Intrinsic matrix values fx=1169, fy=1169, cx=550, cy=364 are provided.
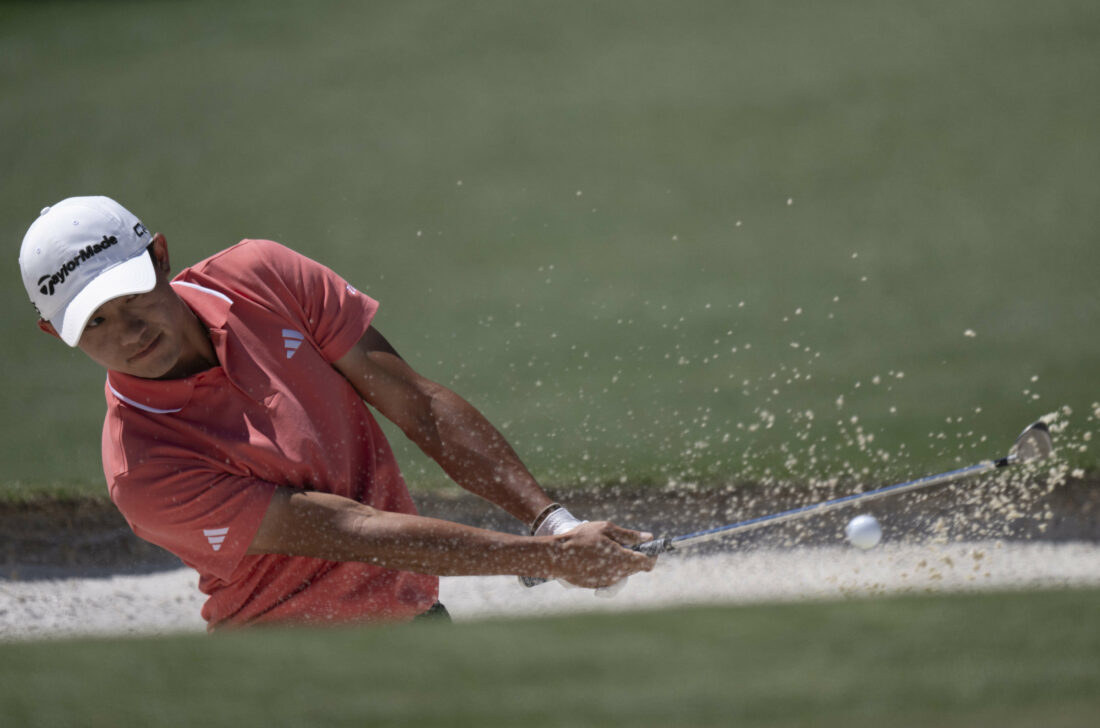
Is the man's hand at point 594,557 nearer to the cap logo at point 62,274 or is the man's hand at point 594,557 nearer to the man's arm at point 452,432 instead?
the man's arm at point 452,432

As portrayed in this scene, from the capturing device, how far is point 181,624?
12.7 feet

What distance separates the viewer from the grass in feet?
5.76

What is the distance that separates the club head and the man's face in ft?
5.94

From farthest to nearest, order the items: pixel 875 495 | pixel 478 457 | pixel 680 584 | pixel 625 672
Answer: pixel 680 584, pixel 478 457, pixel 875 495, pixel 625 672

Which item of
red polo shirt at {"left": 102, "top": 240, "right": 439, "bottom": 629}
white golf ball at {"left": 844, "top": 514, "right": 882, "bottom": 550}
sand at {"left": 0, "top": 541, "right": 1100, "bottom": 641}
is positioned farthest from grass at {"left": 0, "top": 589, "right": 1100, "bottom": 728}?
sand at {"left": 0, "top": 541, "right": 1100, "bottom": 641}

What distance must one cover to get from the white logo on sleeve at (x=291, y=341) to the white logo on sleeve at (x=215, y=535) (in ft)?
1.27

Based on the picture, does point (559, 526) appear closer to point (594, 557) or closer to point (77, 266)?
point (594, 557)

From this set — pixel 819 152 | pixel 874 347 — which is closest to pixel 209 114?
pixel 819 152

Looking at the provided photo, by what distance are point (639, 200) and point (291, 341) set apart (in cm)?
332

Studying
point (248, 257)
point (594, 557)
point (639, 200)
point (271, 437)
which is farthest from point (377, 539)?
point (639, 200)

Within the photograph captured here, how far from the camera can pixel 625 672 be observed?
191 cm

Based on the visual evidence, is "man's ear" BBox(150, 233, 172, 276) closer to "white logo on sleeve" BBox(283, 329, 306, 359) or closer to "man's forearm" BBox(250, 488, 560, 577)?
"white logo on sleeve" BBox(283, 329, 306, 359)

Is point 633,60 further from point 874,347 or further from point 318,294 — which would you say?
point 318,294

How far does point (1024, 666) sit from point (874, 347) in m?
2.62
